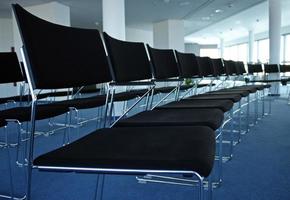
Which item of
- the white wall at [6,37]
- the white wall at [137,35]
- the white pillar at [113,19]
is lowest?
the white pillar at [113,19]

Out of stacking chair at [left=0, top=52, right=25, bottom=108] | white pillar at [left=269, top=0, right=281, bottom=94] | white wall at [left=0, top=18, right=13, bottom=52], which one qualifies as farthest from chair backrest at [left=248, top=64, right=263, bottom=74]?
white wall at [left=0, top=18, right=13, bottom=52]

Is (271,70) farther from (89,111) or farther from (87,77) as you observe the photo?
(87,77)

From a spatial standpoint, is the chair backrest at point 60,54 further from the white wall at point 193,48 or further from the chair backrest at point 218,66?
the white wall at point 193,48

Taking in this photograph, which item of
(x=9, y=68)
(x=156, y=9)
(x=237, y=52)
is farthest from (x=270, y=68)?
(x=237, y=52)

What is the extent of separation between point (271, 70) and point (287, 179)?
531cm

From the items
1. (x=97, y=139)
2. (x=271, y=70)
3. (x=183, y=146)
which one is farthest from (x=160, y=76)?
(x=271, y=70)

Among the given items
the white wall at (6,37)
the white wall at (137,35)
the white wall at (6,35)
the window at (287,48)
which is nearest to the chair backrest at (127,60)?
the white wall at (6,37)

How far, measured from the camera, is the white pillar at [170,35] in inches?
458

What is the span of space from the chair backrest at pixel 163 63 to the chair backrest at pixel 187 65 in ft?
0.27

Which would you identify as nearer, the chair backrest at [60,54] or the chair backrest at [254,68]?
the chair backrest at [60,54]

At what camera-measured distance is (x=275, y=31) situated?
862 cm

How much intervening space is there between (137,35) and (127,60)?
13041 mm

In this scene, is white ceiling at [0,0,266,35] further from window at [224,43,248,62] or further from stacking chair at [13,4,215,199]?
window at [224,43,248,62]

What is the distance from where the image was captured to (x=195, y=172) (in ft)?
2.28
